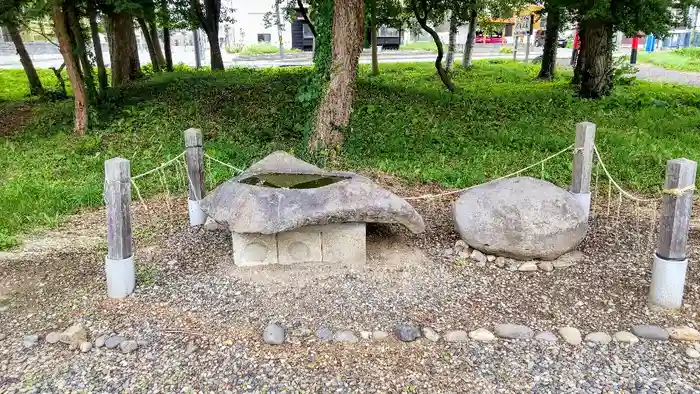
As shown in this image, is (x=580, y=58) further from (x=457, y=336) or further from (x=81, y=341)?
(x=81, y=341)

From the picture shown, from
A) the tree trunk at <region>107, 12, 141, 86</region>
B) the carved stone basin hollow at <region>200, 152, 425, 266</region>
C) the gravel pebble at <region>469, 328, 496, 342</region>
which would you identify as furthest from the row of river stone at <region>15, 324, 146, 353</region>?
the tree trunk at <region>107, 12, 141, 86</region>

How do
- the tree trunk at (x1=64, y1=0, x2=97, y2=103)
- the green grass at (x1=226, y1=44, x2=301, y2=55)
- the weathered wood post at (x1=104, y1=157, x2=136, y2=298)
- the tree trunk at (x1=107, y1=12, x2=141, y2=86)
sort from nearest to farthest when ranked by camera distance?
1. the weathered wood post at (x1=104, y1=157, x2=136, y2=298)
2. the tree trunk at (x1=64, y1=0, x2=97, y2=103)
3. the tree trunk at (x1=107, y1=12, x2=141, y2=86)
4. the green grass at (x1=226, y1=44, x2=301, y2=55)

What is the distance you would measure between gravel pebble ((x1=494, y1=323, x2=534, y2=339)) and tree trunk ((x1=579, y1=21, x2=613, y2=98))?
10.5 meters

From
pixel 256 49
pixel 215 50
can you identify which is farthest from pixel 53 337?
pixel 256 49

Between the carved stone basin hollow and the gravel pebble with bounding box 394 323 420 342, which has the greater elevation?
the carved stone basin hollow

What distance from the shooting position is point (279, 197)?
173 inches

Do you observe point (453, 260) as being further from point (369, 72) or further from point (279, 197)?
point (369, 72)

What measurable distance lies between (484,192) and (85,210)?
4.44 m

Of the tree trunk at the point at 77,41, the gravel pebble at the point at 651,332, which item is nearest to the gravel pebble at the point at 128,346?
the gravel pebble at the point at 651,332

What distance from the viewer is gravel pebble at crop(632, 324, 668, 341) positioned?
3.76 metres

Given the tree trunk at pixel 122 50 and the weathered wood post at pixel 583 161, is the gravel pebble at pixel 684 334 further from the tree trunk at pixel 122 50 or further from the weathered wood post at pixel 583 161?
the tree trunk at pixel 122 50

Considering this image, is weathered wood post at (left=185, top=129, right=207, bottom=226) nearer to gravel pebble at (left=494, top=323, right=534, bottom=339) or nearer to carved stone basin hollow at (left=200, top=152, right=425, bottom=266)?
carved stone basin hollow at (left=200, top=152, right=425, bottom=266)

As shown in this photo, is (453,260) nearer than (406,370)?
No

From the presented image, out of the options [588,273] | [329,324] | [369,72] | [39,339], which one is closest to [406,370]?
[329,324]
